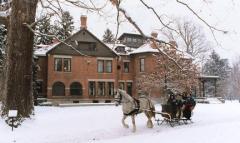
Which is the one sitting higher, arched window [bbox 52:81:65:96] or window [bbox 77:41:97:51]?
window [bbox 77:41:97:51]

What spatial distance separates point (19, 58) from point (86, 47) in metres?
29.7

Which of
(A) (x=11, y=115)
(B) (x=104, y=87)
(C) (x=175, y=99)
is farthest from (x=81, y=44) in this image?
(A) (x=11, y=115)

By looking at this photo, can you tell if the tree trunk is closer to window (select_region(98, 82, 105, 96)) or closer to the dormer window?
window (select_region(98, 82, 105, 96))

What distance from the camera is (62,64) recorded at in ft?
150

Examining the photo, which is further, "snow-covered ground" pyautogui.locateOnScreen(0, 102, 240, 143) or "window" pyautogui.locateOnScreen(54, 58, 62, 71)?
"window" pyautogui.locateOnScreen(54, 58, 62, 71)

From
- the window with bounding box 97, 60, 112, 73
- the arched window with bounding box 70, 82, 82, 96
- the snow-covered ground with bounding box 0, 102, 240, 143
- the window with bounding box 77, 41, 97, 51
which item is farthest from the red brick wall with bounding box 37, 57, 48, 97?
the snow-covered ground with bounding box 0, 102, 240, 143

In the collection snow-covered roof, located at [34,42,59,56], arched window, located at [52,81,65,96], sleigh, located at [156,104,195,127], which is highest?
snow-covered roof, located at [34,42,59,56]

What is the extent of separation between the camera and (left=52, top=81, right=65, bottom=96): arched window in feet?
148

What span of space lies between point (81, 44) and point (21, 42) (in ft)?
96.2

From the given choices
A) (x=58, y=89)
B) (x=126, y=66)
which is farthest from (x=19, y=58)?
(x=126, y=66)

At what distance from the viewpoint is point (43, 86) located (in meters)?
46.0

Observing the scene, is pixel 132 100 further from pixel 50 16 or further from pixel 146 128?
pixel 50 16

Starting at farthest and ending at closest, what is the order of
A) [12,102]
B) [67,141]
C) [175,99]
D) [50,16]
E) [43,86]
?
1. [43,86]
2. [175,99]
3. [12,102]
4. [50,16]
5. [67,141]

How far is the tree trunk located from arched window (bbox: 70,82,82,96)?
29.0 meters
